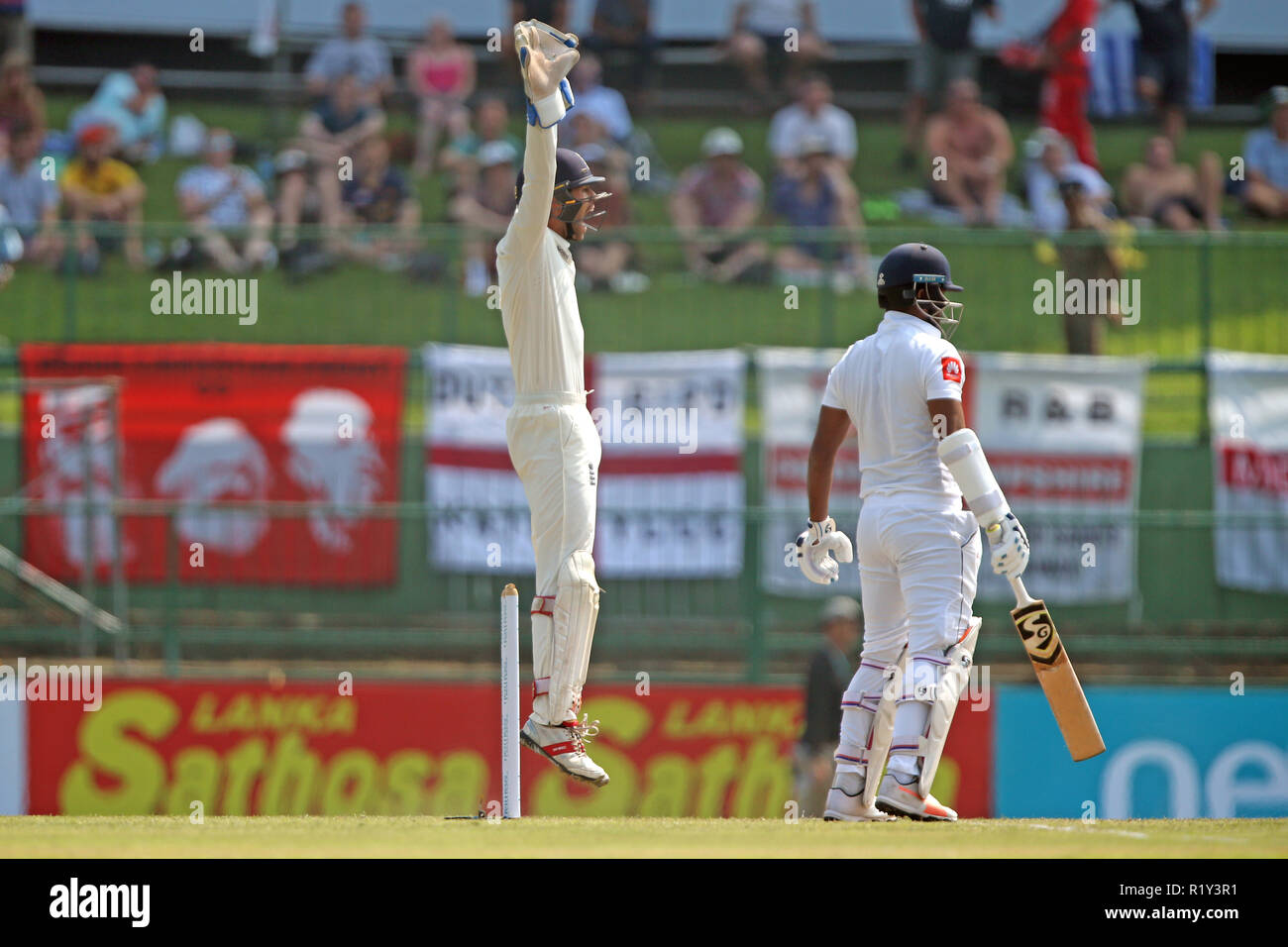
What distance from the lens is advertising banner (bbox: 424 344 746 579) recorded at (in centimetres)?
1402

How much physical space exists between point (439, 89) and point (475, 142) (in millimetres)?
1055

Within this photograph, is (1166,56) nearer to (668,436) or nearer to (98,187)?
(668,436)

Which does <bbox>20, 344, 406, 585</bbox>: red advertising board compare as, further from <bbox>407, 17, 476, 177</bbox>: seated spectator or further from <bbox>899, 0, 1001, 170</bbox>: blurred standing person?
<bbox>899, 0, 1001, 170</bbox>: blurred standing person

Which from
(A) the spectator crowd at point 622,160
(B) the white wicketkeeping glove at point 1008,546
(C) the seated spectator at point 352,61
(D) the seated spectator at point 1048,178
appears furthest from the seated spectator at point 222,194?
(B) the white wicketkeeping glove at point 1008,546

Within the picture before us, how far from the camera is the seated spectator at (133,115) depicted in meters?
18.5

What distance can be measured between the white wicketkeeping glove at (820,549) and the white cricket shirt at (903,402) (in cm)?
30

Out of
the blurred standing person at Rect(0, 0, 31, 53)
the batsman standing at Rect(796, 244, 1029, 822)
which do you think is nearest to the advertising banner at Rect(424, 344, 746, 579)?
the batsman standing at Rect(796, 244, 1029, 822)

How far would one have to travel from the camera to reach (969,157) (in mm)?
18359

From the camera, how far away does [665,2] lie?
21062 millimetres

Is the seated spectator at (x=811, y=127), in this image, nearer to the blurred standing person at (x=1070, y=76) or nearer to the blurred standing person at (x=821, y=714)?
A: the blurred standing person at (x=1070, y=76)

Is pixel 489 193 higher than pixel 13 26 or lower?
lower

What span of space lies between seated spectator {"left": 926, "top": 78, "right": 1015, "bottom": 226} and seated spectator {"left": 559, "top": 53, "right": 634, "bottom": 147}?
3.09 m


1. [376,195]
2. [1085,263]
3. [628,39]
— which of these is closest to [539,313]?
[1085,263]

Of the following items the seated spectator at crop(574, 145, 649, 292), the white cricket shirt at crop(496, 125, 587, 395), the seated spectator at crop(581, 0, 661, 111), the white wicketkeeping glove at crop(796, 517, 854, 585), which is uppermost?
the seated spectator at crop(581, 0, 661, 111)
